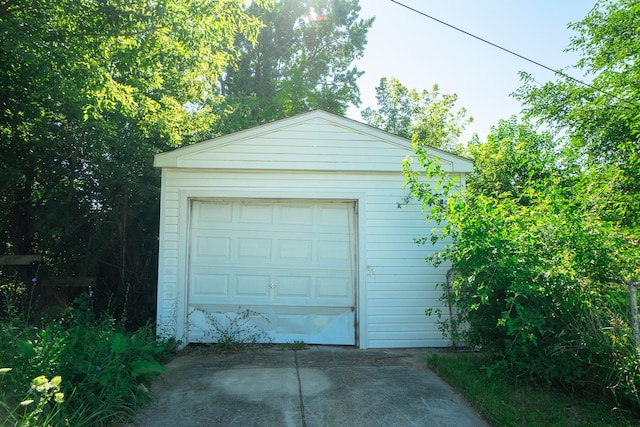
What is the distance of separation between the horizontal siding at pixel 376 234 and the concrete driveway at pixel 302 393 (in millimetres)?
649

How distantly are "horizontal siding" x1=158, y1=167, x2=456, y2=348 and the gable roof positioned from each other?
14 centimetres

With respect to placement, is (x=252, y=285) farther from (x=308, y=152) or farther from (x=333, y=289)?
(x=308, y=152)

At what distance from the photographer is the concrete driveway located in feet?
12.5

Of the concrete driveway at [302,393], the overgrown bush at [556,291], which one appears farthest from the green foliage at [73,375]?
the overgrown bush at [556,291]

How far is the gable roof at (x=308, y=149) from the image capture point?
6.38 metres

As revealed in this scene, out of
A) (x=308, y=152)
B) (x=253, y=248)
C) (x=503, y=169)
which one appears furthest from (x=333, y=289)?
(x=503, y=169)

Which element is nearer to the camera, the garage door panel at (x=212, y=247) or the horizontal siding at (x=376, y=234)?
the horizontal siding at (x=376, y=234)

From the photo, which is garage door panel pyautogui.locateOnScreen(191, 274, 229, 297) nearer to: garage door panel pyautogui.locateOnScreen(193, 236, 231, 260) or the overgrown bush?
garage door panel pyautogui.locateOnScreen(193, 236, 231, 260)

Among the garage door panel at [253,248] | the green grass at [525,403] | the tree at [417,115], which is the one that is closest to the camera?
the green grass at [525,403]

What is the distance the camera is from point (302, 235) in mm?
6559

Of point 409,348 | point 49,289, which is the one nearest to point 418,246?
point 409,348

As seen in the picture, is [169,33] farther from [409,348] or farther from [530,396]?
[530,396]

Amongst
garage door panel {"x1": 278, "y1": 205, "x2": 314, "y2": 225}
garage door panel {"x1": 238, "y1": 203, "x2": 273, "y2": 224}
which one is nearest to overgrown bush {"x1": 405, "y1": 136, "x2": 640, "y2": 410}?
garage door panel {"x1": 278, "y1": 205, "x2": 314, "y2": 225}

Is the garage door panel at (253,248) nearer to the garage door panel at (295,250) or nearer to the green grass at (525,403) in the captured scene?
the garage door panel at (295,250)
